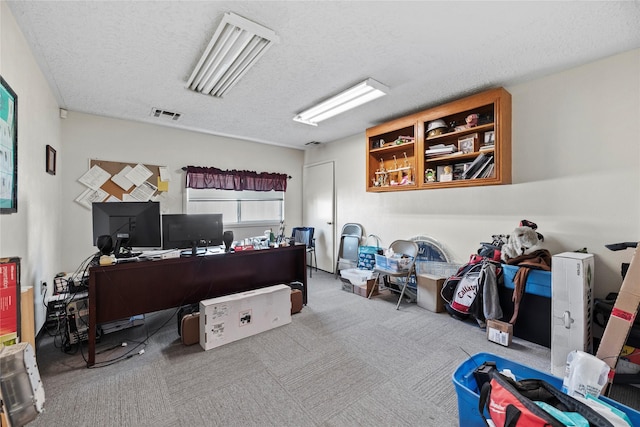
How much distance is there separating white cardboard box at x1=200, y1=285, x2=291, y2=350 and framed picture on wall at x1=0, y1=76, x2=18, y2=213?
57.7 inches

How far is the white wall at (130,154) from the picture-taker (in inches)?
131

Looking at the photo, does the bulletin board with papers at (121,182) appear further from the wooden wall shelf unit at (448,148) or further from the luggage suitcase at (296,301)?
the wooden wall shelf unit at (448,148)

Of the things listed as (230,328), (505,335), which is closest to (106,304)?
(230,328)

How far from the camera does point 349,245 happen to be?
15.0 ft

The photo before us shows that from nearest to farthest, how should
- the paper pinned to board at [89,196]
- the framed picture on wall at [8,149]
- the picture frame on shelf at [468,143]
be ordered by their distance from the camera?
the framed picture on wall at [8,149], the picture frame on shelf at [468,143], the paper pinned to board at [89,196]

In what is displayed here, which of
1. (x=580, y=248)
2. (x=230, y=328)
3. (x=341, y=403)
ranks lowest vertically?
(x=341, y=403)

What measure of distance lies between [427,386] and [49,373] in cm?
277

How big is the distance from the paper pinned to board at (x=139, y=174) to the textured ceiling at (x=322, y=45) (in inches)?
35.1

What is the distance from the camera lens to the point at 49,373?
1959 mm

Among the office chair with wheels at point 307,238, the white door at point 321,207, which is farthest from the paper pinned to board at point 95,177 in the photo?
the white door at point 321,207

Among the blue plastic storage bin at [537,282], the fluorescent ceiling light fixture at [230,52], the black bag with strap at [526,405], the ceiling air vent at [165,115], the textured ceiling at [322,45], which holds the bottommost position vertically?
the black bag with strap at [526,405]

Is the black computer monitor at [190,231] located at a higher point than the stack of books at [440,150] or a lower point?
lower

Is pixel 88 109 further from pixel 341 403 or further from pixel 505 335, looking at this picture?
pixel 505 335

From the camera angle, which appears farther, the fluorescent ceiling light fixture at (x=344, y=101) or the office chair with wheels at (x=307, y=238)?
the office chair with wheels at (x=307, y=238)
